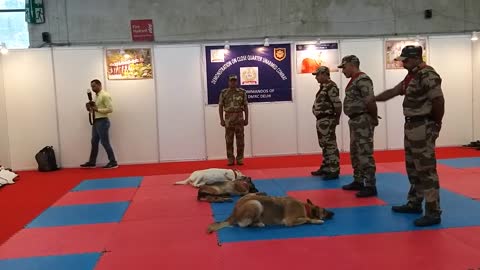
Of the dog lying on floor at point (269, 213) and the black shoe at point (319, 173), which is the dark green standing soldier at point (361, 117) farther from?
the black shoe at point (319, 173)

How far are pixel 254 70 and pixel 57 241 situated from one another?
725 cm

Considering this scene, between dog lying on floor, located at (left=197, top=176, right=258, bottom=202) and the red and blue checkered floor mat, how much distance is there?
0.17 m

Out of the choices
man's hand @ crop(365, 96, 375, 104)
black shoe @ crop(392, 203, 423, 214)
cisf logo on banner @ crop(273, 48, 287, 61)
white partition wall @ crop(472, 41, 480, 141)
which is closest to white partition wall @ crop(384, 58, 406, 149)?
white partition wall @ crop(472, 41, 480, 141)

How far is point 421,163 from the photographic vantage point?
17.2 feet

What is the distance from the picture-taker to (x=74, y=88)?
36.8ft

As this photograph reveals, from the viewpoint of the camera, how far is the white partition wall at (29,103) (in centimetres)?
1108

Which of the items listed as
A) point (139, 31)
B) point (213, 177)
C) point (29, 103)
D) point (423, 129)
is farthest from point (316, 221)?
point (29, 103)

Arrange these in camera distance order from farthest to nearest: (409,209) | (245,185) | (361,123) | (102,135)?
(102,135), (245,185), (361,123), (409,209)

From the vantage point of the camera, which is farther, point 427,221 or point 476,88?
point 476,88

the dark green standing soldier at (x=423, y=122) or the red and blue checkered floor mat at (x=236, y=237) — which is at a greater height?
the dark green standing soldier at (x=423, y=122)

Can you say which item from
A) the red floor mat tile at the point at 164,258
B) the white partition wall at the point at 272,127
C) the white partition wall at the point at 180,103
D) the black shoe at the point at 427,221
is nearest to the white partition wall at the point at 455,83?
the white partition wall at the point at 272,127

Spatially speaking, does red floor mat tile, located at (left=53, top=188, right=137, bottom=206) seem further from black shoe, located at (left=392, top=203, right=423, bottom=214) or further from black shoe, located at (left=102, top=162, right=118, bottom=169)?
black shoe, located at (left=392, top=203, right=423, bottom=214)

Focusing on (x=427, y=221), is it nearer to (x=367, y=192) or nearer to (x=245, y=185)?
(x=367, y=192)

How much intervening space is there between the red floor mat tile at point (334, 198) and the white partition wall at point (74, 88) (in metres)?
5.96
